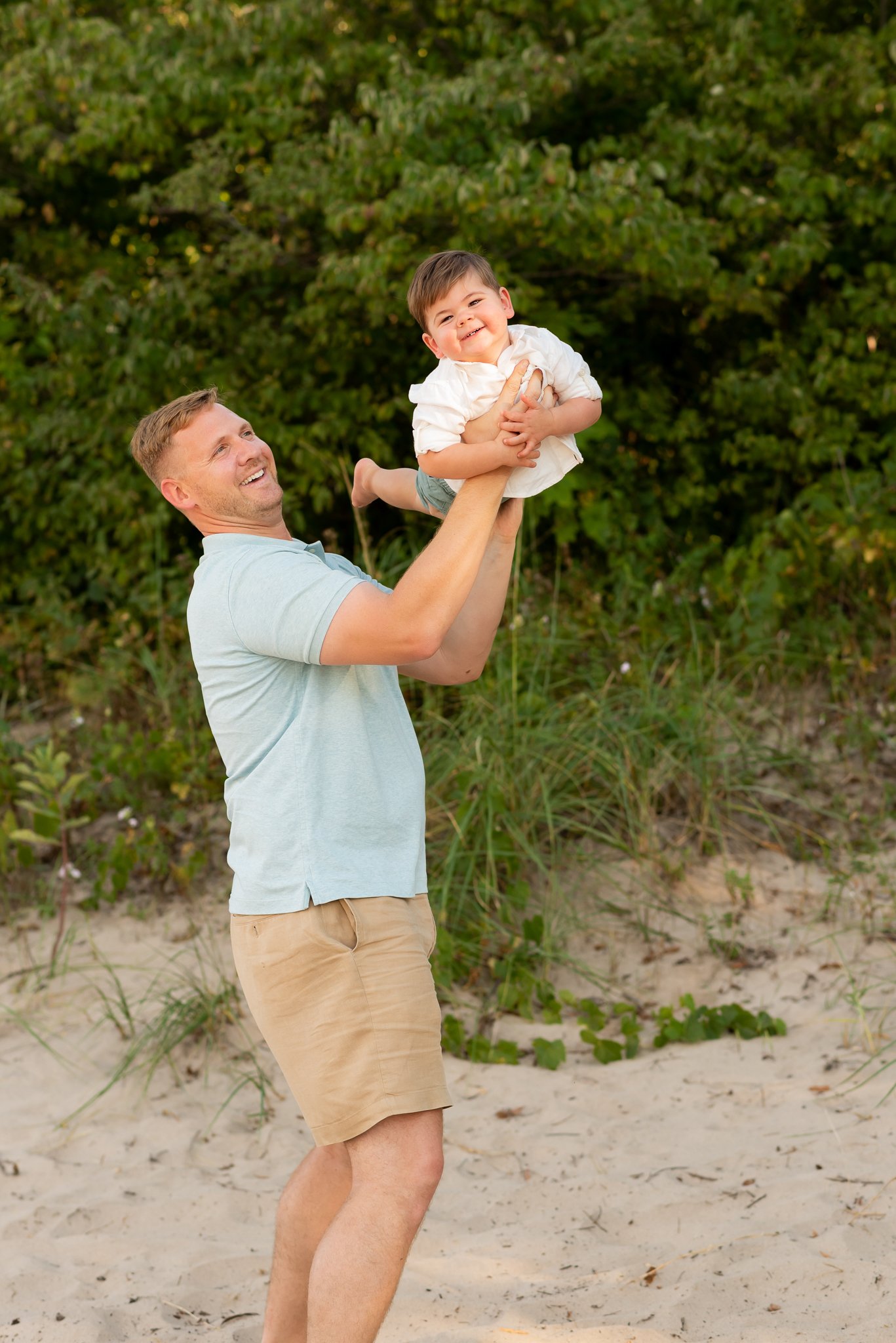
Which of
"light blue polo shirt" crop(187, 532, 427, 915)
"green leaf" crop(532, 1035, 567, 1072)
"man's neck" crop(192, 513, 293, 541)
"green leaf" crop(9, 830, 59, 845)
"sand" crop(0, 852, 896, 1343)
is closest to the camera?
"light blue polo shirt" crop(187, 532, 427, 915)

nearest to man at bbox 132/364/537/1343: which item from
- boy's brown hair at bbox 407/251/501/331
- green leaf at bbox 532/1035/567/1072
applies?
boy's brown hair at bbox 407/251/501/331

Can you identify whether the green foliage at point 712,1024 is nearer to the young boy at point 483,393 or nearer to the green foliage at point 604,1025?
the green foliage at point 604,1025

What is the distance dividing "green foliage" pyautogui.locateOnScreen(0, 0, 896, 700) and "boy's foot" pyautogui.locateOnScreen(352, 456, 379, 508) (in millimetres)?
3497

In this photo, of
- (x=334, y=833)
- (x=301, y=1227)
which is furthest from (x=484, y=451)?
(x=301, y=1227)

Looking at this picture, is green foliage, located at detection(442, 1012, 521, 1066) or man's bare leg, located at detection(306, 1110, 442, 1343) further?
green foliage, located at detection(442, 1012, 521, 1066)

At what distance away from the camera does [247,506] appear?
2.39 metres

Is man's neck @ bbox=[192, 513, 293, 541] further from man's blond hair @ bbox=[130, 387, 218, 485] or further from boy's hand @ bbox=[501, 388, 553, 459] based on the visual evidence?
boy's hand @ bbox=[501, 388, 553, 459]

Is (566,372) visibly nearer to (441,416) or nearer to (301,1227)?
(441,416)

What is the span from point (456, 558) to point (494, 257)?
4795mm

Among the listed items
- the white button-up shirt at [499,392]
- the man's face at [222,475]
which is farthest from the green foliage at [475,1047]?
the man's face at [222,475]

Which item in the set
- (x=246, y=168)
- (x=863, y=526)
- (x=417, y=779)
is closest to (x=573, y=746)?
(x=863, y=526)

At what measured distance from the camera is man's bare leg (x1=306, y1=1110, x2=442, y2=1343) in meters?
2.10

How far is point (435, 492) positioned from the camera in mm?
2623

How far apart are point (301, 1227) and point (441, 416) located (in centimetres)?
146
